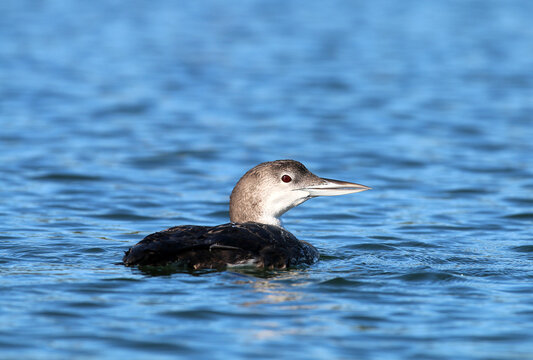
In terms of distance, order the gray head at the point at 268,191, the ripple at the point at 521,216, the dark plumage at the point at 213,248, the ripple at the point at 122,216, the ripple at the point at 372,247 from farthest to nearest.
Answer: the ripple at the point at 521,216, the ripple at the point at 122,216, the ripple at the point at 372,247, the gray head at the point at 268,191, the dark plumage at the point at 213,248

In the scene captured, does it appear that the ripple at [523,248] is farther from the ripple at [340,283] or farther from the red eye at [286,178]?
the ripple at [340,283]

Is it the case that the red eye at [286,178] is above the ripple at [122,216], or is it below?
above

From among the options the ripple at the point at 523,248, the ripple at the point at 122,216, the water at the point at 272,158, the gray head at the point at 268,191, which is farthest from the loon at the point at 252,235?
the ripple at the point at 122,216

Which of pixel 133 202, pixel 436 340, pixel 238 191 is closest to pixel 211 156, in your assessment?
pixel 133 202

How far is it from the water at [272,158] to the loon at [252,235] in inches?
4.6

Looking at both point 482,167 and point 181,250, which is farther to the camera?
point 482,167

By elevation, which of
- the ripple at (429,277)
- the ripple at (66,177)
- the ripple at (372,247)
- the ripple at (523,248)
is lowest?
the ripple at (429,277)

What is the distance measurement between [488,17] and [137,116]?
13606 millimetres

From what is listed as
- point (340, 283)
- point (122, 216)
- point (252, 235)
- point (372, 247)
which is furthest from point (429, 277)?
point (122, 216)

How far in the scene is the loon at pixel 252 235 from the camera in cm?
617

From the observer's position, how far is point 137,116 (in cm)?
1436

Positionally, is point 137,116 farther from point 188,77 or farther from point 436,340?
point 436,340

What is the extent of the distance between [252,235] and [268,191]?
0.83 metres

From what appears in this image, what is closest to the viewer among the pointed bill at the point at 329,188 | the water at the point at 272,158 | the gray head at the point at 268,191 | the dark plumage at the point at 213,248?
the water at the point at 272,158
